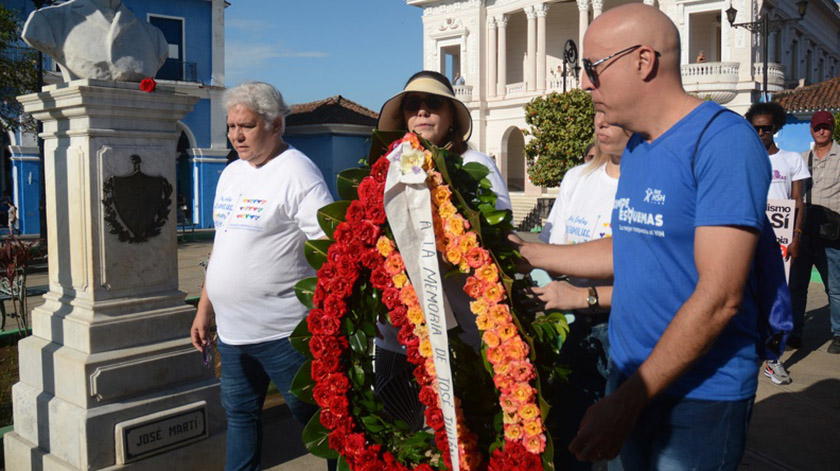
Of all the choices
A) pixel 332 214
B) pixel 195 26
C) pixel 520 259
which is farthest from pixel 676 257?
pixel 195 26

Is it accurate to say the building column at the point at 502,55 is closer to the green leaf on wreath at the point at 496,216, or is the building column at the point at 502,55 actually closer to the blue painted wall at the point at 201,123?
the blue painted wall at the point at 201,123

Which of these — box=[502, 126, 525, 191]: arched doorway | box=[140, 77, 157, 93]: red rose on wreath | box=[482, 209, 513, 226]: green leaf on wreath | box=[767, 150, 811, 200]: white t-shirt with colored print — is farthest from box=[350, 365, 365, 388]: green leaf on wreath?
box=[502, 126, 525, 191]: arched doorway

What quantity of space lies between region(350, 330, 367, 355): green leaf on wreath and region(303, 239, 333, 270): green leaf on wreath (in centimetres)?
33

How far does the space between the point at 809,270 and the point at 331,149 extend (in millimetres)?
23050

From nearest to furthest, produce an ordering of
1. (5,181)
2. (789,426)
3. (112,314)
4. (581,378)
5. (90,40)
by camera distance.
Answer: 1. (581,378)
2. (112,314)
3. (90,40)
4. (789,426)
5. (5,181)

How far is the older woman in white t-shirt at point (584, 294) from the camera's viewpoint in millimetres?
2535

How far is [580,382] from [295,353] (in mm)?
1231

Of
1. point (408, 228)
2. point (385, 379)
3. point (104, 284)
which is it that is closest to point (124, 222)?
point (104, 284)

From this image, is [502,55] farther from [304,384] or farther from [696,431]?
[696,431]

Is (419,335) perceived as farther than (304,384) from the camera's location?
No

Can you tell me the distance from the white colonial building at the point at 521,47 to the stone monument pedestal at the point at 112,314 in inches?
1193

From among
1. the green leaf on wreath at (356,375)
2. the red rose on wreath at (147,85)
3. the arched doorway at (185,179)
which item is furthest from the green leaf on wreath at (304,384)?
the arched doorway at (185,179)

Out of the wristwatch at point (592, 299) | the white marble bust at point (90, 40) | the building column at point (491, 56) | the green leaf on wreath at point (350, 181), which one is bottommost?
the wristwatch at point (592, 299)

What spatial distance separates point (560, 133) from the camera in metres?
22.3
